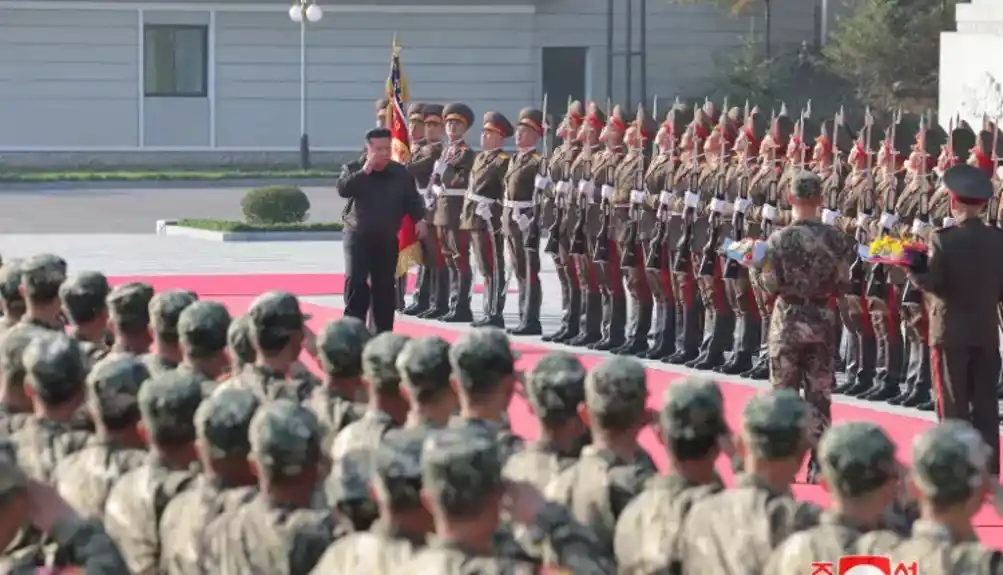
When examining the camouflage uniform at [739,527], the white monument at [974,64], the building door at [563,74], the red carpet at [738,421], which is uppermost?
the building door at [563,74]

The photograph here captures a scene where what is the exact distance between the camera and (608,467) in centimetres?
685

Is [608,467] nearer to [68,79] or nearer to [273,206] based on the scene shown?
[273,206]

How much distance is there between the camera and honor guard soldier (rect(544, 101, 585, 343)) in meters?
18.2

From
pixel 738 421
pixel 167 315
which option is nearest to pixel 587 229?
pixel 738 421

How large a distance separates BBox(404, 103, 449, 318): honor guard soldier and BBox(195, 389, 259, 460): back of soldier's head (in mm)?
13439

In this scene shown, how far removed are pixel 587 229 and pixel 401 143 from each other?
2.75m

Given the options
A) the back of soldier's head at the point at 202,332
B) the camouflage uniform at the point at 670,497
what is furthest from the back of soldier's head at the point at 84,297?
the camouflage uniform at the point at 670,497

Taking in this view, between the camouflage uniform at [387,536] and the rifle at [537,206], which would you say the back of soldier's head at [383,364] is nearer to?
the camouflage uniform at [387,536]

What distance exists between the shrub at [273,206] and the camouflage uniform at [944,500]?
24.6m

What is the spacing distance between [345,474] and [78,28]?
42318 millimetres

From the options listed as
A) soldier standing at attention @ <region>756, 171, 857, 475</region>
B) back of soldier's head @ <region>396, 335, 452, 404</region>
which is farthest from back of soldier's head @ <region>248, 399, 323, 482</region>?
soldier standing at attention @ <region>756, 171, 857, 475</region>

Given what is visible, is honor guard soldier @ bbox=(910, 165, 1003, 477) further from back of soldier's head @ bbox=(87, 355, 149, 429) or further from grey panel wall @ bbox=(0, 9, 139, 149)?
grey panel wall @ bbox=(0, 9, 139, 149)

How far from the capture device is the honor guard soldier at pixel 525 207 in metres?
18.5

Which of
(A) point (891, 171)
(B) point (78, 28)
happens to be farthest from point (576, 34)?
(A) point (891, 171)
